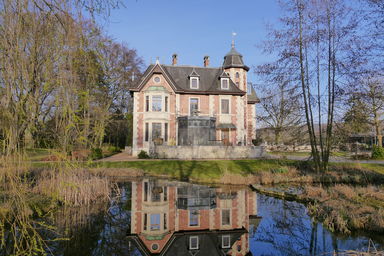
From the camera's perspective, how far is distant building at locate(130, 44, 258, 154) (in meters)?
24.0

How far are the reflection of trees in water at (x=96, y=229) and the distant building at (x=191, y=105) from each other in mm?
14213

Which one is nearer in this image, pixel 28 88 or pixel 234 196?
pixel 28 88

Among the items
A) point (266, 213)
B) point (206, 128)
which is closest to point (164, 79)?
point (206, 128)

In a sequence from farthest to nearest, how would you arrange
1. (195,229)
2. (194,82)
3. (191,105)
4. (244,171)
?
(194,82) < (191,105) < (244,171) < (195,229)

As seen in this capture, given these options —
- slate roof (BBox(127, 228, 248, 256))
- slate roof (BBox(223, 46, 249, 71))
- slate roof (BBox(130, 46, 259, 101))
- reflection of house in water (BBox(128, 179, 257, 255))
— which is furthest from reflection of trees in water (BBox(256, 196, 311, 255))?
slate roof (BBox(223, 46, 249, 71))

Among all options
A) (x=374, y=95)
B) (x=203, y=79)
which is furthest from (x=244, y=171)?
(x=203, y=79)

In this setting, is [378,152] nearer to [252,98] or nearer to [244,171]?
[244,171]

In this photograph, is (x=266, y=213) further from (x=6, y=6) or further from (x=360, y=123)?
(x=6, y=6)

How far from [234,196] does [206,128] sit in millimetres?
12937

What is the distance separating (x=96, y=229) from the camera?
23.0 feet

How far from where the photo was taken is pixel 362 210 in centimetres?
793

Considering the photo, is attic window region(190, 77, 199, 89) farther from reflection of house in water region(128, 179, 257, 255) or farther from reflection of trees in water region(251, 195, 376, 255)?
reflection of trees in water region(251, 195, 376, 255)

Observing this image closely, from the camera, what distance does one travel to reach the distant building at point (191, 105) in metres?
24.0

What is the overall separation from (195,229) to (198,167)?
9743 millimetres
